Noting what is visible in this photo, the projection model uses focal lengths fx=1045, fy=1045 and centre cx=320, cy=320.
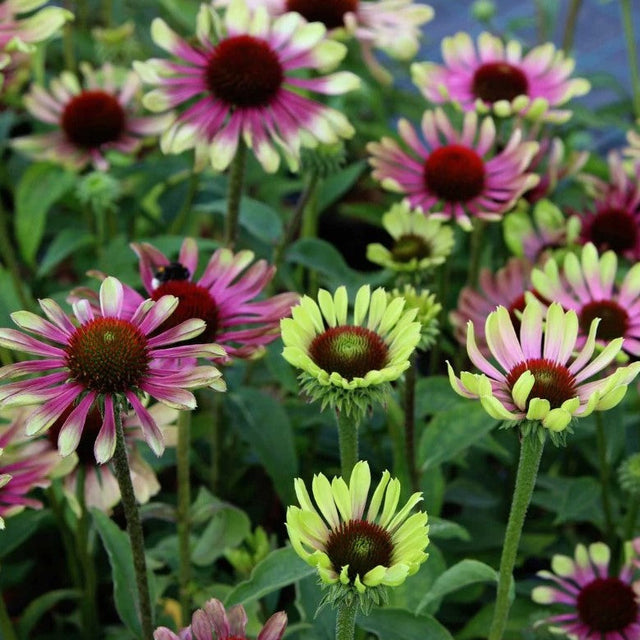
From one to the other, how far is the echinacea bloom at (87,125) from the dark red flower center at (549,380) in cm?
66

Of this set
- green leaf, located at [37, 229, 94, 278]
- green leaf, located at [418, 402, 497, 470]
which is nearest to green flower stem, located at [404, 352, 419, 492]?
green leaf, located at [418, 402, 497, 470]

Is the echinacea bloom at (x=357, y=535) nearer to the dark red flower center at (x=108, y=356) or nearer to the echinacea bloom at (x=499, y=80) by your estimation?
the dark red flower center at (x=108, y=356)

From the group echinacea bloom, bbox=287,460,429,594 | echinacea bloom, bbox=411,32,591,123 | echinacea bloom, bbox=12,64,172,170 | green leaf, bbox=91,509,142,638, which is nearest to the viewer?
echinacea bloom, bbox=287,460,429,594

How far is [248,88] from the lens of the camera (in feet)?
3.09

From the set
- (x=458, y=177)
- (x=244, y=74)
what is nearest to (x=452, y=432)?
(x=458, y=177)

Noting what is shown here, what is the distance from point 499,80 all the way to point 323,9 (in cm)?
20

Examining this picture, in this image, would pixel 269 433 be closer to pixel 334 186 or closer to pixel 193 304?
pixel 193 304

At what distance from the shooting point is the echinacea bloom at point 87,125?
1.18 metres

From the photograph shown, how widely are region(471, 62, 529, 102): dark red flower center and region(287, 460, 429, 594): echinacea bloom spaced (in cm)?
65

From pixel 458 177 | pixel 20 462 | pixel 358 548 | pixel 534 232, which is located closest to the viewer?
pixel 358 548

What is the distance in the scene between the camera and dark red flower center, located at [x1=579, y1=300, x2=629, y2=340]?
86cm

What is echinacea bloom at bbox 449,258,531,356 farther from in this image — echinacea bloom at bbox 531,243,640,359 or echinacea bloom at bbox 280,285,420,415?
echinacea bloom at bbox 280,285,420,415

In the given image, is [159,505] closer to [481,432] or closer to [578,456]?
[481,432]

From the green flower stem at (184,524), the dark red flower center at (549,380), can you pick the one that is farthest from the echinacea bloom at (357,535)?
the green flower stem at (184,524)
